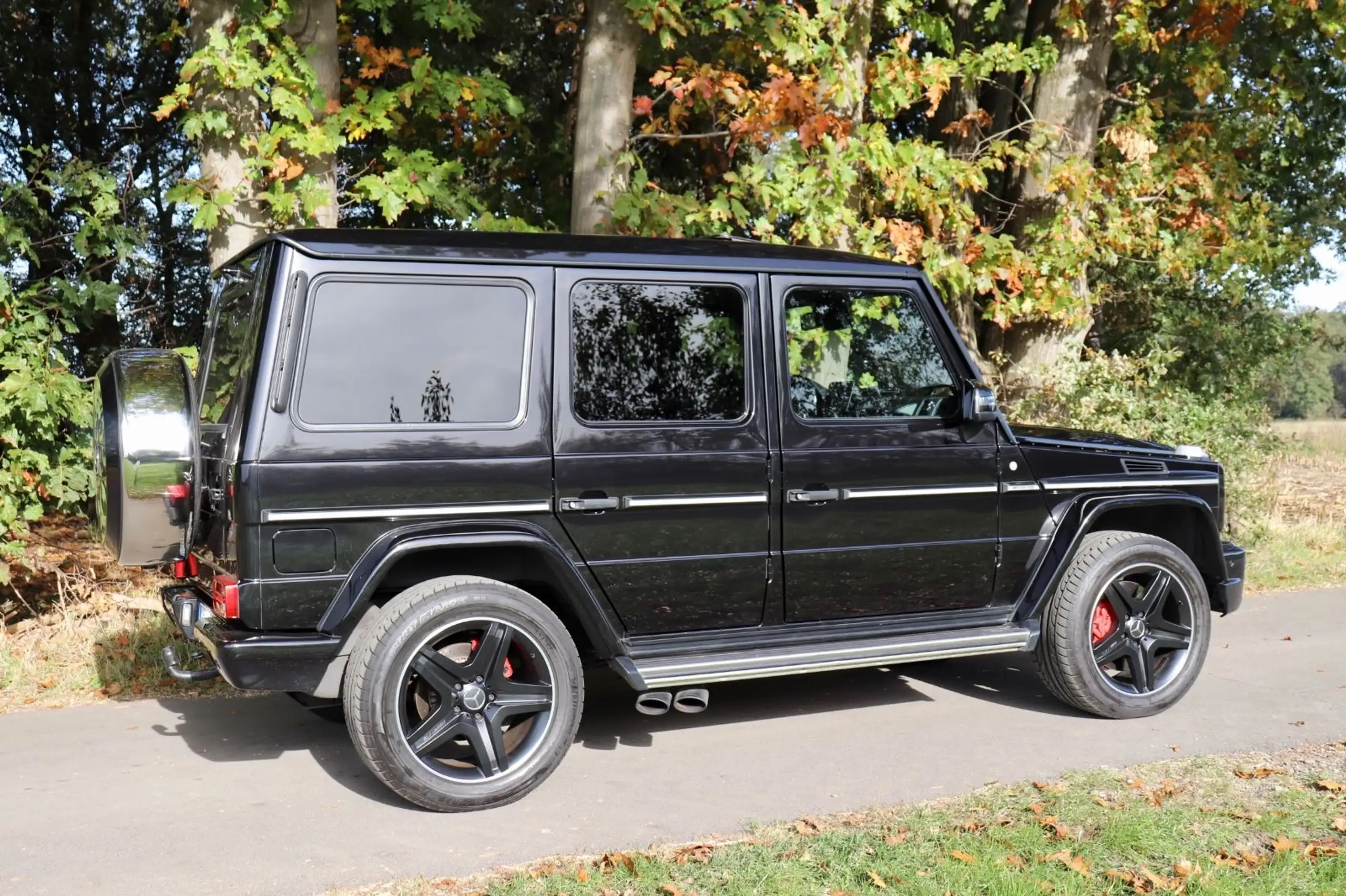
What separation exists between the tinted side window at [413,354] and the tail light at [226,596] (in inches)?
25.6

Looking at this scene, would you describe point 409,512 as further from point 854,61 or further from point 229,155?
point 854,61

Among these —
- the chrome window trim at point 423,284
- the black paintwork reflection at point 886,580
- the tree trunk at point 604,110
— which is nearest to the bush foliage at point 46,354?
the chrome window trim at point 423,284

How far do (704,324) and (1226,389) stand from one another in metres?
11.2

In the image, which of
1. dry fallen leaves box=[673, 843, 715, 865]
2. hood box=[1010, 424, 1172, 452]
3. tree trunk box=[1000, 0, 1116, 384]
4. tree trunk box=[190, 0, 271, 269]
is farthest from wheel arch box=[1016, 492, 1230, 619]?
tree trunk box=[1000, 0, 1116, 384]

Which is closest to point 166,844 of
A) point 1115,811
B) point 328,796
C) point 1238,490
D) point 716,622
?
point 328,796

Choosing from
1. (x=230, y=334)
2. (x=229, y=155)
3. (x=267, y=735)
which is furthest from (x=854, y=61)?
(x=267, y=735)

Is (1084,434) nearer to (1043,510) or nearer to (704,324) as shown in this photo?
(1043,510)

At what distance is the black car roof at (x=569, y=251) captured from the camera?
471 cm

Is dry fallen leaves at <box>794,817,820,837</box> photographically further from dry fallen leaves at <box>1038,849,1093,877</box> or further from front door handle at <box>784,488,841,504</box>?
front door handle at <box>784,488,841,504</box>

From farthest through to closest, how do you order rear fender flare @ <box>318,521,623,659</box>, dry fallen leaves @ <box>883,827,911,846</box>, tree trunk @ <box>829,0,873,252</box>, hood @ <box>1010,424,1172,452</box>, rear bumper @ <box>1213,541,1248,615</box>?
tree trunk @ <box>829,0,873,252</box> → rear bumper @ <box>1213,541,1248,615</box> → hood @ <box>1010,424,1172,452</box> → rear fender flare @ <box>318,521,623,659</box> → dry fallen leaves @ <box>883,827,911,846</box>

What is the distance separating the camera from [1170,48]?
42.2ft

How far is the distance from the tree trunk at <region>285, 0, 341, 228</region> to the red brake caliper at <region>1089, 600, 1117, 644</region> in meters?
5.28

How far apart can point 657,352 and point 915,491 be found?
1.33 m

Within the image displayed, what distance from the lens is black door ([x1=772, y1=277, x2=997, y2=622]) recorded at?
5375 mm
